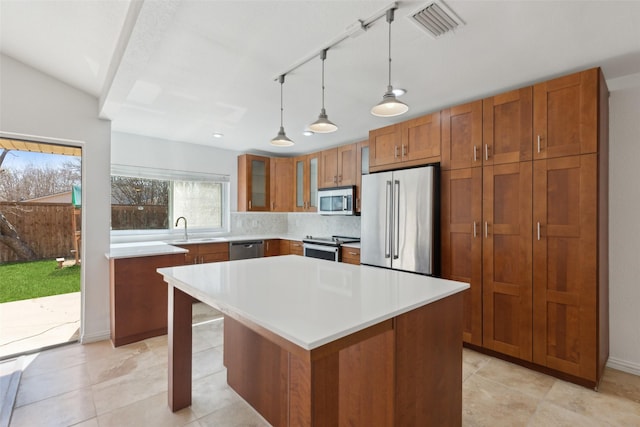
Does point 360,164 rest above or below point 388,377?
above

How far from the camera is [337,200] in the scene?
14.1 ft

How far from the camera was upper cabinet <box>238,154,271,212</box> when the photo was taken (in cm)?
501

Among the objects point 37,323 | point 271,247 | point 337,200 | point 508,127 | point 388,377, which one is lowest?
point 37,323

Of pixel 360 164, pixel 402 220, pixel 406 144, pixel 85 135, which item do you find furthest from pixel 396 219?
pixel 85 135

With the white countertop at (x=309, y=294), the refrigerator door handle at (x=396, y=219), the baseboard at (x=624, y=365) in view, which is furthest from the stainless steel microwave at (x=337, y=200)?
the baseboard at (x=624, y=365)

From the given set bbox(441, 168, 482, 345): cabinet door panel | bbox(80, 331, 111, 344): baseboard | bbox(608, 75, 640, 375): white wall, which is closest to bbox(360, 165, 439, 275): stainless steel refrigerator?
bbox(441, 168, 482, 345): cabinet door panel

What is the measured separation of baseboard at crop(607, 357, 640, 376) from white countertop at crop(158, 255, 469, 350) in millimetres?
2053

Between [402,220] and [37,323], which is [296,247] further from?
[37,323]

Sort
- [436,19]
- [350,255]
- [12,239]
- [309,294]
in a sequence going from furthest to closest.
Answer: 1. [350,255]
2. [12,239]
3. [436,19]
4. [309,294]

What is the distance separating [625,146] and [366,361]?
111 inches

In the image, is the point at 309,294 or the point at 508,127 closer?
the point at 309,294

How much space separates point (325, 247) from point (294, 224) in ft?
5.90

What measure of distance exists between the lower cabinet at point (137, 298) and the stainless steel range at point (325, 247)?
1.80 metres

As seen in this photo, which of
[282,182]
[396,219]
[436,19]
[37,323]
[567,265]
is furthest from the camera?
[282,182]
